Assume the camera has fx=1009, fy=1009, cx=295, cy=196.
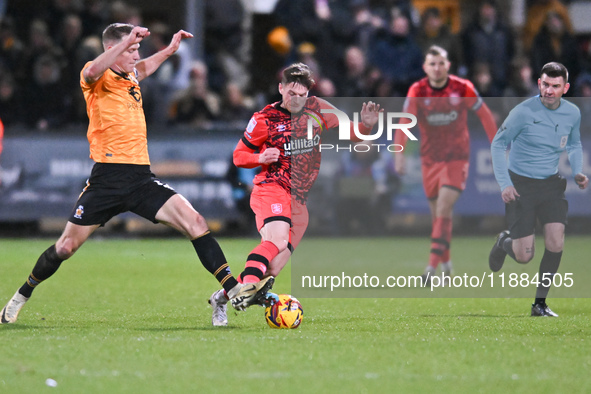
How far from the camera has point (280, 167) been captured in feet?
26.0

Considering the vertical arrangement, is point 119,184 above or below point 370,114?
below

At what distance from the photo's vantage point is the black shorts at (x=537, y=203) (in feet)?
28.5

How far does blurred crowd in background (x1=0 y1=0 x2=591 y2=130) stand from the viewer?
53.4 ft

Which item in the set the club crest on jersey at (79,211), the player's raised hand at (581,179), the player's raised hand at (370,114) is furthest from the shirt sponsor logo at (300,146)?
the player's raised hand at (581,179)

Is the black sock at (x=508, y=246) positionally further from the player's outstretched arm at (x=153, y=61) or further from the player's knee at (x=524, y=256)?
the player's outstretched arm at (x=153, y=61)

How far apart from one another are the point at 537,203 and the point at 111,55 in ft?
12.8

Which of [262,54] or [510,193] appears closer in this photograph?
[510,193]

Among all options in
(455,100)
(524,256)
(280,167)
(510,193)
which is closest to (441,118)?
(455,100)

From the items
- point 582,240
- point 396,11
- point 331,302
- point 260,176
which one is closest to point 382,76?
point 396,11

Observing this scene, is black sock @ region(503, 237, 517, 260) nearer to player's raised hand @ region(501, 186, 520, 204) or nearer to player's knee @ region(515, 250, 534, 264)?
player's knee @ region(515, 250, 534, 264)

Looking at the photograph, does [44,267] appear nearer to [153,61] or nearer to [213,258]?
[213,258]

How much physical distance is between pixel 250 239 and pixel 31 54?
15.8 feet

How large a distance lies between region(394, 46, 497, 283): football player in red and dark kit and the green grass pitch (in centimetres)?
29

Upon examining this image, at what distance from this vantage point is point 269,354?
6.19 metres
